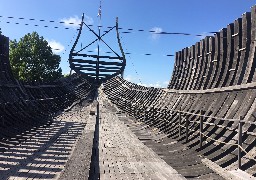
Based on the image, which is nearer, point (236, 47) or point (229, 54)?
point (236, 47)

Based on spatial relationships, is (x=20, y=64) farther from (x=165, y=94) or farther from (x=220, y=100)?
(x=220, y=100)

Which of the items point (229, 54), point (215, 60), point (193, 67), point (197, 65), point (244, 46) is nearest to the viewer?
point (244, 46)

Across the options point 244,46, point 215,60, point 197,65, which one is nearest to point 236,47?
point 244,46

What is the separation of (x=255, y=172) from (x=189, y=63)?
12742 millimetres

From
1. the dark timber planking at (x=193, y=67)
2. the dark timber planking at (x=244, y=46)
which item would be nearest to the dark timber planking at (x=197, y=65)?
the dark timber planking at (x=193, y=67)

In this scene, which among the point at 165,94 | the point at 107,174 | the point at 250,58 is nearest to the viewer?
the point at 107,174

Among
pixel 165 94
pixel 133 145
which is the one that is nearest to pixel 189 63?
pixel 165 94

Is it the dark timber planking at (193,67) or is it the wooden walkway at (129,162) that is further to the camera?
the dark timber planking at (193,67)

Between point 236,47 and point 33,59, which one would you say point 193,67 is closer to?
point 236,47

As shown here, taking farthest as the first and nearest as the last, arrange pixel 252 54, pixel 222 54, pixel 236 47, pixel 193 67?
pixel 193 67 < pixel 222 54 < pixel 236 47 < pixel 252 54

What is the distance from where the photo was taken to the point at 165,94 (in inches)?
789

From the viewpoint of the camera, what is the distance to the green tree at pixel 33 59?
2506 inches

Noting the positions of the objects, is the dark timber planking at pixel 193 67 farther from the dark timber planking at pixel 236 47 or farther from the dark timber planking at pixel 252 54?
the dark timber planking at pixel 252 54

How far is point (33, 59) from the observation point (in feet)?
218
